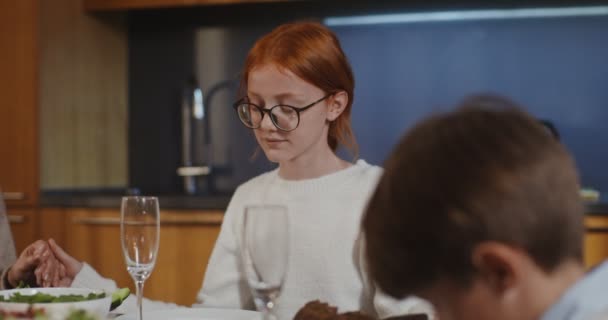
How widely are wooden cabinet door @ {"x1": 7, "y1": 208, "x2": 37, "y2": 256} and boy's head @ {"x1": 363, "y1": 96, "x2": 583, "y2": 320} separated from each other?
2.69 meters

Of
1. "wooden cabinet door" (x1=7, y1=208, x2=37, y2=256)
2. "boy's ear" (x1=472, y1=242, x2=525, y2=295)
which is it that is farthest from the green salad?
"wooden cabinet door" (x1=7, y1=208, x2=37, y2=256)

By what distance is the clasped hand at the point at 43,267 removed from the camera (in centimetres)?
143

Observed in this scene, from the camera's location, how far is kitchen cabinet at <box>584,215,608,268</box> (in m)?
2.73

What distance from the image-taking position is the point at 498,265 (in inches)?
28.8

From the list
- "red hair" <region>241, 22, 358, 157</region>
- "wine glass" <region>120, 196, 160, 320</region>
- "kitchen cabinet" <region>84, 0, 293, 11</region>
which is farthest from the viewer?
"kitchen cabinet" <region>84, 0, 293, 11</region>

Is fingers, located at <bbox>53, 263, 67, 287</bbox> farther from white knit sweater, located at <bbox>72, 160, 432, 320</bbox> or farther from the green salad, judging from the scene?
the green salad

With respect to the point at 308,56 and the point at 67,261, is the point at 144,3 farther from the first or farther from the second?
the point at 67,261

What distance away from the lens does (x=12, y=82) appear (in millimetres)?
3281

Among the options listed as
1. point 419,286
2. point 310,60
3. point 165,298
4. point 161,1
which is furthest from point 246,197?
point 161,1

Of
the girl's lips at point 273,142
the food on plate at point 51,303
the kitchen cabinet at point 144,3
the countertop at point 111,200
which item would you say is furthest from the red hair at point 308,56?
the kitchen cabinet at point 144,3

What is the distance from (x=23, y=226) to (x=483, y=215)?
9.21 ft

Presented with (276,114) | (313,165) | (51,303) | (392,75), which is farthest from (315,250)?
(392,75)

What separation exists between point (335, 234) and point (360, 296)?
0.45ft

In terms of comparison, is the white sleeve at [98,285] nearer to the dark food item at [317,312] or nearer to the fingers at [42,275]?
the fingers at [42,275]
